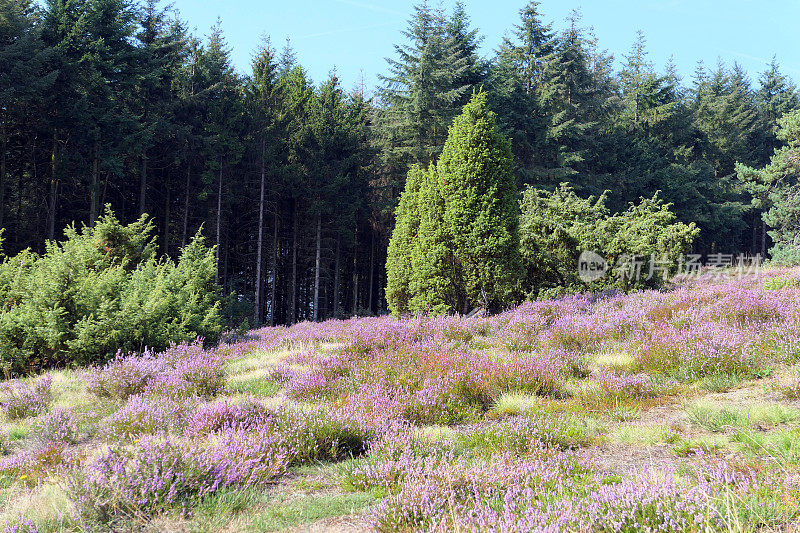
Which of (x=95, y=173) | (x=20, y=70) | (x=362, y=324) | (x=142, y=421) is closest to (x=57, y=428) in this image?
(x=142, y=421)

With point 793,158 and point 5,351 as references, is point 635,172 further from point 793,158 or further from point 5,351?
point 5,351

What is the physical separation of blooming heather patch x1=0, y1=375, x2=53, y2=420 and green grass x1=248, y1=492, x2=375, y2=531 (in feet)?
15.3

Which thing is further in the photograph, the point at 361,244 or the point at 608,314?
the point at 361,244

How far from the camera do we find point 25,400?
20.5ft

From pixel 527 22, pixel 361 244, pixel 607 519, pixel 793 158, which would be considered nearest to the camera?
pixel 607 519

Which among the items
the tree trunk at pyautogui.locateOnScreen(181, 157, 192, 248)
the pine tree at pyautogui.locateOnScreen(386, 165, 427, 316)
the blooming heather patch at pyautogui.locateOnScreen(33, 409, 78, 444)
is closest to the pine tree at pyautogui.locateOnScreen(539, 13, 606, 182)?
the pine tree at pyautogui.locateOnScreen(386, 165, 427, 316)

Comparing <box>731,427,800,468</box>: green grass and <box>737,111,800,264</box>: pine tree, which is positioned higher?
<box>737,111,800,264</box>: pine tree

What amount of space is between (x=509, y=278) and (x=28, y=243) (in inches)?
995

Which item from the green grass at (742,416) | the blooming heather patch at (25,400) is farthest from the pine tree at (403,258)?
the green grass at (742,416)

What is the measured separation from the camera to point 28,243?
2484cm

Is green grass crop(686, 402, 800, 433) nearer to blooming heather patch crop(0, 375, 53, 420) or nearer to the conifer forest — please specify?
the conifer forest

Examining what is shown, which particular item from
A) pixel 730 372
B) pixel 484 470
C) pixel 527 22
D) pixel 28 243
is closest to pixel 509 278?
pixel 730 372

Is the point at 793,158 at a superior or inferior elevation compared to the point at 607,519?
superior

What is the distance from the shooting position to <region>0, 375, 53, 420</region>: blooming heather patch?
613 centimetres
